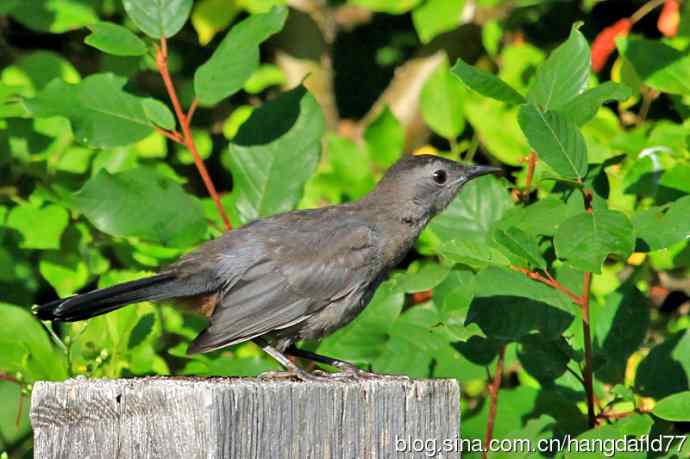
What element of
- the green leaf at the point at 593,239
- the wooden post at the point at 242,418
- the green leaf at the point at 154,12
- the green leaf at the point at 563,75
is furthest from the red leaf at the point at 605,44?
the wooden post at the point at 242,418

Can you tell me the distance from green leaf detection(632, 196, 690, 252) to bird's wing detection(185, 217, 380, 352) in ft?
4.06

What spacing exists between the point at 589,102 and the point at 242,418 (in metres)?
1.51

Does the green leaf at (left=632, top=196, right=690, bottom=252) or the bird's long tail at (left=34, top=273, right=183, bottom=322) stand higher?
the green leaf at (left=632, top=196, right=690, bottom=252)

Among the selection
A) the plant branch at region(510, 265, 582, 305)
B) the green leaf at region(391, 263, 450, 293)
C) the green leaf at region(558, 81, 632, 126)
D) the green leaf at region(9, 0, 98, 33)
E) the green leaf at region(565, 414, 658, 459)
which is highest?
the green leaf at region(558, 81, 632, 126)

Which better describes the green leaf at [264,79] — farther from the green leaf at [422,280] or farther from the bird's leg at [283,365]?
the green leaf at [422,280]

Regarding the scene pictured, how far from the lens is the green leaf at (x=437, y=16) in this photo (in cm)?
471

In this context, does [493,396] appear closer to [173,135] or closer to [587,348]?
[587,348]

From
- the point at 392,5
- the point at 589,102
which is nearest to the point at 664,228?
the point at 589,102

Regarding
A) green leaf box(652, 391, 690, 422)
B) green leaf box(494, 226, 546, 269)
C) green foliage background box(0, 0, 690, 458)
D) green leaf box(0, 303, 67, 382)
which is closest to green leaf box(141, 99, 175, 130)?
green foliage background box(0, 0, 690, 458)

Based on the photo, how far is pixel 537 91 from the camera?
3.27 meters

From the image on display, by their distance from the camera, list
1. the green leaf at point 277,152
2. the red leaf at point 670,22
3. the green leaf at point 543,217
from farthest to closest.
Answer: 1. the red leaf at point 670,22
2. the green leaf at point 277,152
3. the green leaf at point 543,217

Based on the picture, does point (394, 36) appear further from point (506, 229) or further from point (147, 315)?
point (506, 229)

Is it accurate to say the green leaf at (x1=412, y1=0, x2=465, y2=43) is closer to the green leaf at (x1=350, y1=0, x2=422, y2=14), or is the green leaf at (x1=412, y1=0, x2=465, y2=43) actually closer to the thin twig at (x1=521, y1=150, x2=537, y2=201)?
the green leaf at (x1=350, y1=0, x2=422, y2=14)

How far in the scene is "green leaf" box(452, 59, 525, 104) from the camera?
3.16 m
